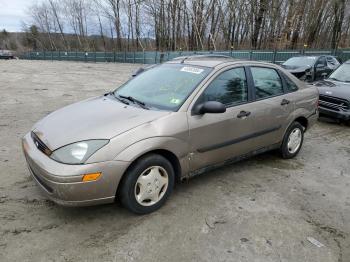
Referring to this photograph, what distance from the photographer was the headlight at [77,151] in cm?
285

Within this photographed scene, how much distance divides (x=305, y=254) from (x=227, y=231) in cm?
71

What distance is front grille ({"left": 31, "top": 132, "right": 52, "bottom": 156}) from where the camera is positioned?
3015mm

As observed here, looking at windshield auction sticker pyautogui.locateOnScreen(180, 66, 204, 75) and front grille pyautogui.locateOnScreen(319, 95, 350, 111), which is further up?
windshield auction sticker pyautogui.locateOnScreen(180, 66, 204, 75)

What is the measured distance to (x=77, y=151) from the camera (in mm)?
2895

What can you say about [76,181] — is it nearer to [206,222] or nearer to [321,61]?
[206,222]

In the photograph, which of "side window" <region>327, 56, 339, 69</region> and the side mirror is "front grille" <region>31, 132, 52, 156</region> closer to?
the side mirror

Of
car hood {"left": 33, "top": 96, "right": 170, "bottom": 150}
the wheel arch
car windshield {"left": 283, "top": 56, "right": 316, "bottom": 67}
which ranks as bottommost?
the wheel arch

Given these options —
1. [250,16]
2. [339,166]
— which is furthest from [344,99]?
[250,16]

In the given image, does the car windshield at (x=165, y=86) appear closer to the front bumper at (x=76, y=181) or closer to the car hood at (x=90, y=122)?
the car hood at (x=90, y=122)

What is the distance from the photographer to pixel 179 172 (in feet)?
11.6

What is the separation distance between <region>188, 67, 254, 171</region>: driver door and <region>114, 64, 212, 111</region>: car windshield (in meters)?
0.19

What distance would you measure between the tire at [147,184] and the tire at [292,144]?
2.29 m

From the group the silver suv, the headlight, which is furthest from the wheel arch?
the headlight

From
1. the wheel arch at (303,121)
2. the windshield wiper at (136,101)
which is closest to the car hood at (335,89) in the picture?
the wheel arch at (303,121)
